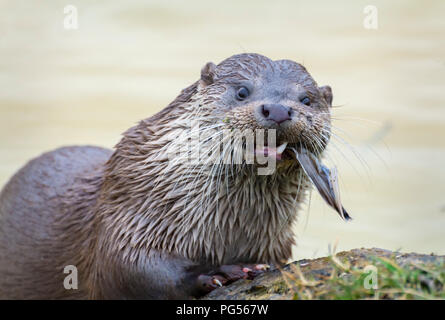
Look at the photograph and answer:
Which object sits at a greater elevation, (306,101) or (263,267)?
(306,101)

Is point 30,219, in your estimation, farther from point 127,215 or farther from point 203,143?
point 203,143

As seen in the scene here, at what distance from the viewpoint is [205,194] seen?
3199 millimetres

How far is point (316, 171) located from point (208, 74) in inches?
29.1

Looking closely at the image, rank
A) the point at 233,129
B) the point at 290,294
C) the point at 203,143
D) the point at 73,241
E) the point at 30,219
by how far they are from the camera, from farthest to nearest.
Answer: the point at 30,219, the point at 73,241, the point at 203,143, the point at 233,129, the point at 290,294

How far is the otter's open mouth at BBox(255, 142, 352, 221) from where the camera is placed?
2904 mm

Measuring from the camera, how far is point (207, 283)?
302 centimetres

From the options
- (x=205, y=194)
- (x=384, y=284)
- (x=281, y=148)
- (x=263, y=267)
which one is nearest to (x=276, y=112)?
(x=281, y=148)

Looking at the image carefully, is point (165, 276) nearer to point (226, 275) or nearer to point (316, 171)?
point (226, 275)

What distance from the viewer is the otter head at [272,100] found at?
287 centimetres

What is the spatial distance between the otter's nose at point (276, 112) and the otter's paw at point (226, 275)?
68 centimetres

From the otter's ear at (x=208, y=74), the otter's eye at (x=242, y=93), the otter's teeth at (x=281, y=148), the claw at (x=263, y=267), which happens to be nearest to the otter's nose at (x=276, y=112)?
the otter's teeth at (x=281, y=148)

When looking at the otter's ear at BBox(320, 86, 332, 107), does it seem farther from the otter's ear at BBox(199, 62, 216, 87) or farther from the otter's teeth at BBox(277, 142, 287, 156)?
the otter's teeth at BBox(277, 142, 287, 156)
